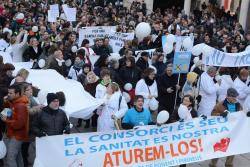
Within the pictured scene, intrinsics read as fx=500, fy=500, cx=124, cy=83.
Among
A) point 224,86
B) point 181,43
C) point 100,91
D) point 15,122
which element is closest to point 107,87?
point 100,91

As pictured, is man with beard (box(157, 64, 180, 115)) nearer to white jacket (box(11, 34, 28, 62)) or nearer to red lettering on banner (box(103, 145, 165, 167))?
red lettering on banner (box(103, 145, 165, 167))

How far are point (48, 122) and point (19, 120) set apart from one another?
1.27ft

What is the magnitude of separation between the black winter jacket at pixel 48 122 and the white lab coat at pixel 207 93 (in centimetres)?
351

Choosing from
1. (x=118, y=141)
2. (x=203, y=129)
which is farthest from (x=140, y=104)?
(x=203, y=129)

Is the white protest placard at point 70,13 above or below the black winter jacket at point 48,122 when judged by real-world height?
above

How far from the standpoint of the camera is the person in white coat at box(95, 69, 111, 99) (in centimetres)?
840

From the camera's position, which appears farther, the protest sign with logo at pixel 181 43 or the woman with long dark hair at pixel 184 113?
the protest sign with logo at pixel 181 43

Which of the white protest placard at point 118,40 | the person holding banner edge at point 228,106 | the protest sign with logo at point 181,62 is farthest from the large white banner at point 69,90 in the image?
the white protest placard at point 118,40

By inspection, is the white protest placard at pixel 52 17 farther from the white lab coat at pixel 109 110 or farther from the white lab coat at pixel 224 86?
the white lab coat at pixel 109 110

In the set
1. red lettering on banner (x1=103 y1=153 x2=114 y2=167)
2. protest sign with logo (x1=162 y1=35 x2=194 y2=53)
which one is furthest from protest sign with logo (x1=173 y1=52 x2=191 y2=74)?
red lettering on banner (x1=103 y1=153 x2=114 y2=167)

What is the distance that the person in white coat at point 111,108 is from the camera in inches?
314

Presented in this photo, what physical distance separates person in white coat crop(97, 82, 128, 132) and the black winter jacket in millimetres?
1264

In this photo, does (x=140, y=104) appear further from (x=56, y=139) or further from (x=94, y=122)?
(x=94, y=122)

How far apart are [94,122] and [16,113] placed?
3393mm
